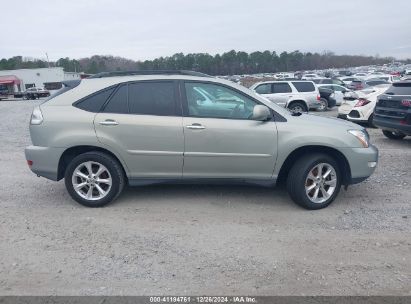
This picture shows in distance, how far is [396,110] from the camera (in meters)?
8.41

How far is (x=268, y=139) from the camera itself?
4695 millimetres

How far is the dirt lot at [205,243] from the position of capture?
3.16m

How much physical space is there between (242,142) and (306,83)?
504 inches

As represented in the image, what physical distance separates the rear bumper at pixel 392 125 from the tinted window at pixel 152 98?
5.76 m

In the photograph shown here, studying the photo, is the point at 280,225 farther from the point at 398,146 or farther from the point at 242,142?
the point at 398,146

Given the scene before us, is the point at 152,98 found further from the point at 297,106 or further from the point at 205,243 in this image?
the point at 297,106

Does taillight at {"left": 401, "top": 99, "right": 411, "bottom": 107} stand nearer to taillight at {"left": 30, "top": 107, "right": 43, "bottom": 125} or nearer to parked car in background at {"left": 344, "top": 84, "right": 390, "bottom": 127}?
parked car in background at {"left": 344, "top": 84, "right": 390, "bottom": 127}

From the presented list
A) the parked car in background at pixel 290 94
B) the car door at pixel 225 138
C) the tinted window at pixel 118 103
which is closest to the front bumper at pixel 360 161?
the car door at pixel 225 138

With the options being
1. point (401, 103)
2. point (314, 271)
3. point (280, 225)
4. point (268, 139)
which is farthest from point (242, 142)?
point (401, 103)

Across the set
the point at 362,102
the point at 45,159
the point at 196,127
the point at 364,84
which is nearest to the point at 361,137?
the point at 196,127

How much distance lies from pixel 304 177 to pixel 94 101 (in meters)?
2.84

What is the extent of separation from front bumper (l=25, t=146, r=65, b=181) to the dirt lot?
0.48 m

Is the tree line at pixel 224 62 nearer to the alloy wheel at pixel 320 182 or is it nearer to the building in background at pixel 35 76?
the building in background at pixel 35 76

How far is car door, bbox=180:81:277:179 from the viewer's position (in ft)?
15.4
